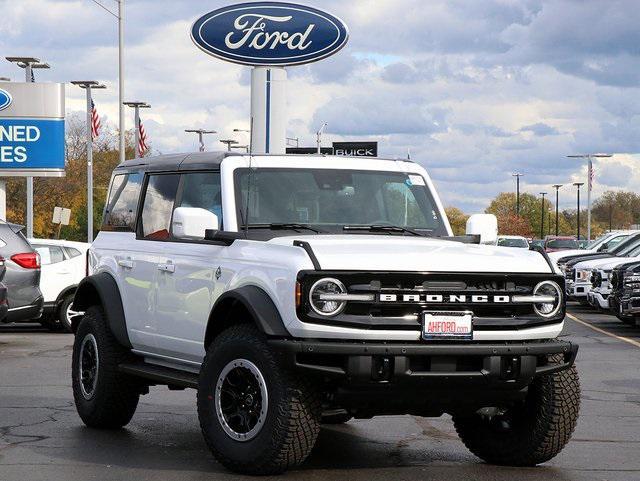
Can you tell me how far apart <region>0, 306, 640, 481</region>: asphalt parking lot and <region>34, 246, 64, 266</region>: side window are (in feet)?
26.7

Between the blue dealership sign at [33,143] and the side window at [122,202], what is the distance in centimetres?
3341

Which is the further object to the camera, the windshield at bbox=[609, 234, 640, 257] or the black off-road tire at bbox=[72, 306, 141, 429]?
the windshield at bbox=[609, 234, 640, 257]

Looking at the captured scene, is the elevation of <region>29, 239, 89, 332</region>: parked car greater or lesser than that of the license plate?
lesser

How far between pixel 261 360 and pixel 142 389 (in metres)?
2.72

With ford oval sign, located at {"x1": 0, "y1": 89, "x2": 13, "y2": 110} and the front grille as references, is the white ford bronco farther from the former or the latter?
ford oval sign, located at {"x1": 0, "y1": 89, "x2": 13, "y2": 110}

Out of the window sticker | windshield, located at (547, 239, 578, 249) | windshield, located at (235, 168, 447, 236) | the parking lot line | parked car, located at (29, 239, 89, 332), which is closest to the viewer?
windshield, located at (235, 168, 447, 236)

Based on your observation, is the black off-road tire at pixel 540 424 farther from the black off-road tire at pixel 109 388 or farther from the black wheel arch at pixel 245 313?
the black off-road tire at pixel 109 388

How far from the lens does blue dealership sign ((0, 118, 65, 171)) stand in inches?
1703

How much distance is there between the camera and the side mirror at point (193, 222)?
8508 millimetres

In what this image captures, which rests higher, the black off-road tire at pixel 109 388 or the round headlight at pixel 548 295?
the round headlight at pixel 548 295

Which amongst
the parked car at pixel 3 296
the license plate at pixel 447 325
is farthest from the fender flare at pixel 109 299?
the parked car at pixel 3 296

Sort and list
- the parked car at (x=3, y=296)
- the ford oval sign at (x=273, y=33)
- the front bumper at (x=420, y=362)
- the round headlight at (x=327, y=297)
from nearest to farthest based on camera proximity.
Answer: the front bumper at (x=420, y=362), the round headlight at (x=327, y=297), the parked car at (x=3, y=296), the ford oval sign at (x=273, y=33)

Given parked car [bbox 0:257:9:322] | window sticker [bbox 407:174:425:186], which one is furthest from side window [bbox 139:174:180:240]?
parked car [bbox 0:257:9:322]

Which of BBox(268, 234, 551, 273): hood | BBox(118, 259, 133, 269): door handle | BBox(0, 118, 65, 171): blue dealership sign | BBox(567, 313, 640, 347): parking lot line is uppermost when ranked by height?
BBox(0, 118, 65, 171): blue dealership sign
